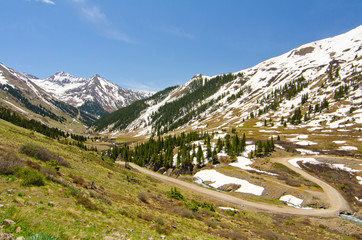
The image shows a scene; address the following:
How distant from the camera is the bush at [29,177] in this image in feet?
50.9

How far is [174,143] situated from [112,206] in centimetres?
10092

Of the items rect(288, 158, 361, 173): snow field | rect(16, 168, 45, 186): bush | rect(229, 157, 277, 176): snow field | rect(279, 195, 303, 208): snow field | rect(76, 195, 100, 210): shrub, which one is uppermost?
rect(16, 168, 45, 186): bush

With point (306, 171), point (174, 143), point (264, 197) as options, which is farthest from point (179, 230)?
point (174, 143)

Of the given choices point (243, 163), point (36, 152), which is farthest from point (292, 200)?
point (36, 152)

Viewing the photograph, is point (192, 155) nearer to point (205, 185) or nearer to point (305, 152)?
point (205, 185)

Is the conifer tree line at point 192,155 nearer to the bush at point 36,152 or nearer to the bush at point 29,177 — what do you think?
the bush at point 36,152

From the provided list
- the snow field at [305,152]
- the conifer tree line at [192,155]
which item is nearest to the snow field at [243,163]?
the conifer tree line at [192,155]

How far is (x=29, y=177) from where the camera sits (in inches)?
615

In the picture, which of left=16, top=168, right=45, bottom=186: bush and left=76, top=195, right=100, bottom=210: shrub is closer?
left=76, top=195, right=100, bottom=210: shrub

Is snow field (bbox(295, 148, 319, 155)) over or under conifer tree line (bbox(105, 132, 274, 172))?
over

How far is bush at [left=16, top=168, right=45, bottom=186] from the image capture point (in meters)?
15.5

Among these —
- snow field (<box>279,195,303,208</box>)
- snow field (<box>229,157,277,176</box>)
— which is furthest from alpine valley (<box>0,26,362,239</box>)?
snow field (<box>229,157,277,176</box>)

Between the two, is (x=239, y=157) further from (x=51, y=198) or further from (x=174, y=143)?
(x=51, y=198)

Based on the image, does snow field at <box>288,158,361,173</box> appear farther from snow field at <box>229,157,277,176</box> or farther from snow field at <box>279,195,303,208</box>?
snow field at <box>279,195,303,208</box>
